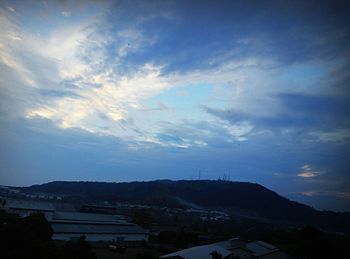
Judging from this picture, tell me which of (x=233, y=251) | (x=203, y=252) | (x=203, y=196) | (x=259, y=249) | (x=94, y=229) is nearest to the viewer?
(x=203, y=252)

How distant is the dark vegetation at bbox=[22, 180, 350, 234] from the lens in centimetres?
10784

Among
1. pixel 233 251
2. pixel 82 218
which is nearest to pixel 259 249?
Answer: pixel 233 251

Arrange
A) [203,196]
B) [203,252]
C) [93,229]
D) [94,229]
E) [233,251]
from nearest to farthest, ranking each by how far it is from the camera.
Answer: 1. [203,252]
2. [233,251]
3. [93,229]
4. [94,229]
5. [203,196]

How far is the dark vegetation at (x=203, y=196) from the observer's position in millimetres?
107838

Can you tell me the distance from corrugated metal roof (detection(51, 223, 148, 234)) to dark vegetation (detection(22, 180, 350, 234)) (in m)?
62.7

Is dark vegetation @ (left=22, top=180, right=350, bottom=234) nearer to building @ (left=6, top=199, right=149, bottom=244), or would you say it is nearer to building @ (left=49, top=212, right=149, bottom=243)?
building @ (left=6, top=199, right=149, bottom=244)

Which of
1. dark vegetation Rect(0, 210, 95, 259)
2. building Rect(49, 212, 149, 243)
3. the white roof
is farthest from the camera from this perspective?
building Rect(49, 212, 149, 243)

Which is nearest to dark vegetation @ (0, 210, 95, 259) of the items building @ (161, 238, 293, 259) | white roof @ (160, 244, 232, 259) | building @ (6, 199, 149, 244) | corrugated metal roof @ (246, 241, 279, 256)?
building @ (161, 238, 293, 259)

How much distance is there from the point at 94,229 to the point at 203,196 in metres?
97.0

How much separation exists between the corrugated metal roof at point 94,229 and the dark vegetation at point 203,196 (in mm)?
62702

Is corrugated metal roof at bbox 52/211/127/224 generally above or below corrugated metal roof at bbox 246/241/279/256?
above

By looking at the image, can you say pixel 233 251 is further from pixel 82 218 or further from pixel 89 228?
pixel 82 218

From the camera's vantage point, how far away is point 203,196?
433 ft

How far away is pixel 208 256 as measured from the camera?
23078 millimetres
